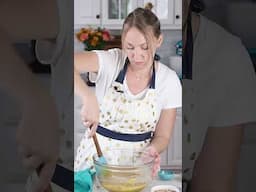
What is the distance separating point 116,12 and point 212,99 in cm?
25

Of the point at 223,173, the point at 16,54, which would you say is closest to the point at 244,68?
the point at 223,173

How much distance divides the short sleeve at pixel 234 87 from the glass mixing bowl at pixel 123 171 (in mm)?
160

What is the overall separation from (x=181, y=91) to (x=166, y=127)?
0.07m

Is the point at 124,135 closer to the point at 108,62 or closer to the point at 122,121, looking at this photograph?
the point at 122,121

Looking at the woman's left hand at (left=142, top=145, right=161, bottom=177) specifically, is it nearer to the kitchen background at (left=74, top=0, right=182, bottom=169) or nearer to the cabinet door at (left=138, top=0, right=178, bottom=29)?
the kitchen background at (left=74, top=0, right=182, bottom=169)

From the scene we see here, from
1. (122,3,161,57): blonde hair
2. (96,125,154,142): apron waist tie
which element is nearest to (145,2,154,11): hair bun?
(122,3,161,57): blonde hair

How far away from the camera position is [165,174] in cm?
106

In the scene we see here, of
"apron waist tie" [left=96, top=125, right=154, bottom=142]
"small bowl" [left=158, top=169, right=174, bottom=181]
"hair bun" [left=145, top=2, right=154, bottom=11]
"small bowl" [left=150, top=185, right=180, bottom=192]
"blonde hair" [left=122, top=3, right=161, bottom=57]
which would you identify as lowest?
"small bowl" [left=150, top=185, right=180, bottom=192]

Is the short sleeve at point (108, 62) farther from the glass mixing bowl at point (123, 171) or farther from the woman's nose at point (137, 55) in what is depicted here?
the glass mixing bowl at point (123, 171)

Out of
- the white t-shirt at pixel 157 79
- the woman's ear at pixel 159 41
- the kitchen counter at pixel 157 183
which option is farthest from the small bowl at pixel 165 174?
the woman's ear at pixel 159 41

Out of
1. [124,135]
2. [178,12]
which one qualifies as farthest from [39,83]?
[178,12]

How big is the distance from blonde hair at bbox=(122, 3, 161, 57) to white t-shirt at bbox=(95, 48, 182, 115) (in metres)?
0.04

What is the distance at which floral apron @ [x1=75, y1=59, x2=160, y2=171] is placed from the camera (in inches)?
41.1

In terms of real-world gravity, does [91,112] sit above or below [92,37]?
below
